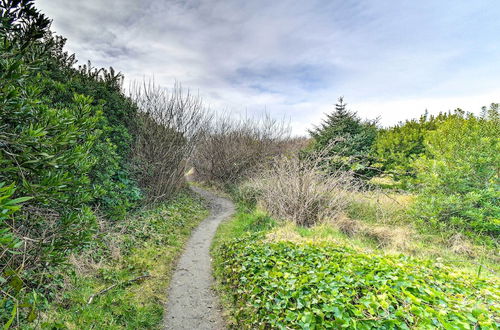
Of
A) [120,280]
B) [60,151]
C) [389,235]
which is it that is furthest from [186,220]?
[60,151]

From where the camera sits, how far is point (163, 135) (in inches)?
421

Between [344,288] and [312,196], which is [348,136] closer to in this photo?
[312,196]

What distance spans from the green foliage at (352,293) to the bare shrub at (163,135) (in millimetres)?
6755

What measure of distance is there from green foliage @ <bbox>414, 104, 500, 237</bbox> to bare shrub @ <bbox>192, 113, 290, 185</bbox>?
35.1 ft

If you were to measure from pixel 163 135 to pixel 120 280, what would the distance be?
739 cm

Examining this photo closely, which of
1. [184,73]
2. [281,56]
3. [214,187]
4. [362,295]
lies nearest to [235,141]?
[214,187]

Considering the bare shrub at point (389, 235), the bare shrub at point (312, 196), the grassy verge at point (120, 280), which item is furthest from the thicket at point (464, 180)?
the grassy verge at point (120, 280)

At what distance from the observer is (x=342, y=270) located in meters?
3.54

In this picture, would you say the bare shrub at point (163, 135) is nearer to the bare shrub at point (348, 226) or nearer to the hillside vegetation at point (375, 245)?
the hillside vegetation at point (375, 245)

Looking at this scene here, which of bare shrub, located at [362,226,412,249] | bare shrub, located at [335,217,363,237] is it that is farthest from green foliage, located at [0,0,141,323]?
bare shrub, located at [362,226,412,249]

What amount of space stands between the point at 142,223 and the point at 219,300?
4.12 meters

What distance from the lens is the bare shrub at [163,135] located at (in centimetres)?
987

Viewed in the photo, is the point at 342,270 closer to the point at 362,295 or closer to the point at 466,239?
the point at 362,295

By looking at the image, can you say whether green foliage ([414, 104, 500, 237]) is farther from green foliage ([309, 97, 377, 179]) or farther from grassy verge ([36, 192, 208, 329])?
grassy verge ([36, 192, 208, 329])
